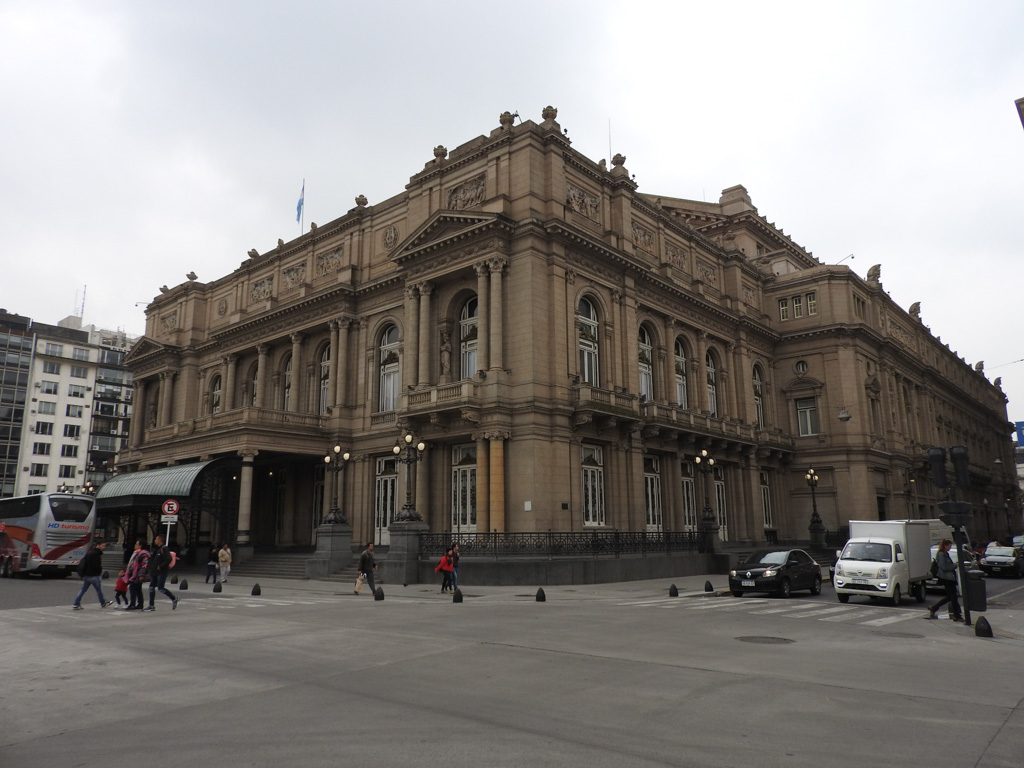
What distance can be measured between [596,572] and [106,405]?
293 feet

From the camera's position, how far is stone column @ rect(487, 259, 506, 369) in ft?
107

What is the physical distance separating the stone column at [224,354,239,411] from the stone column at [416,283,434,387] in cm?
1855

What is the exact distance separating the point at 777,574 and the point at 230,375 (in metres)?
37.9

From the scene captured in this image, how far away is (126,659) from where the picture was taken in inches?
451

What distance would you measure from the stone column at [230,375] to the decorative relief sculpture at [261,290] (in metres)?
4.13

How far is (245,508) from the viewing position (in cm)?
3719

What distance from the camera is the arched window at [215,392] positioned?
169 ft

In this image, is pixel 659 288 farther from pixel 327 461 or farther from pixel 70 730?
pixel 70 730

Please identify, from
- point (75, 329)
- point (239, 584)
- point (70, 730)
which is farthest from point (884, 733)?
point (75, 329)

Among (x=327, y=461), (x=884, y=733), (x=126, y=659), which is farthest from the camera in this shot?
(x=327, y=461)

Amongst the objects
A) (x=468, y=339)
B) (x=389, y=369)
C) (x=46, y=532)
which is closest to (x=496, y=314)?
(x=468, y=339)

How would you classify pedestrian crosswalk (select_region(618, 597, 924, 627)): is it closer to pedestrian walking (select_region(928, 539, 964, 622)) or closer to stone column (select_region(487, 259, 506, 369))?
pedestrian walking (select_region(928, 539, 964, 622))

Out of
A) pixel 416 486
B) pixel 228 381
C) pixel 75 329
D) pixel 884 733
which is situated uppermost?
pixel 75 329

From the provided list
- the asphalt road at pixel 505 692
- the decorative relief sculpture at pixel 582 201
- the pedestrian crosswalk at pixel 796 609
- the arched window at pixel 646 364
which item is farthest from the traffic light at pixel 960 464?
the arched window at pixel 646 364
